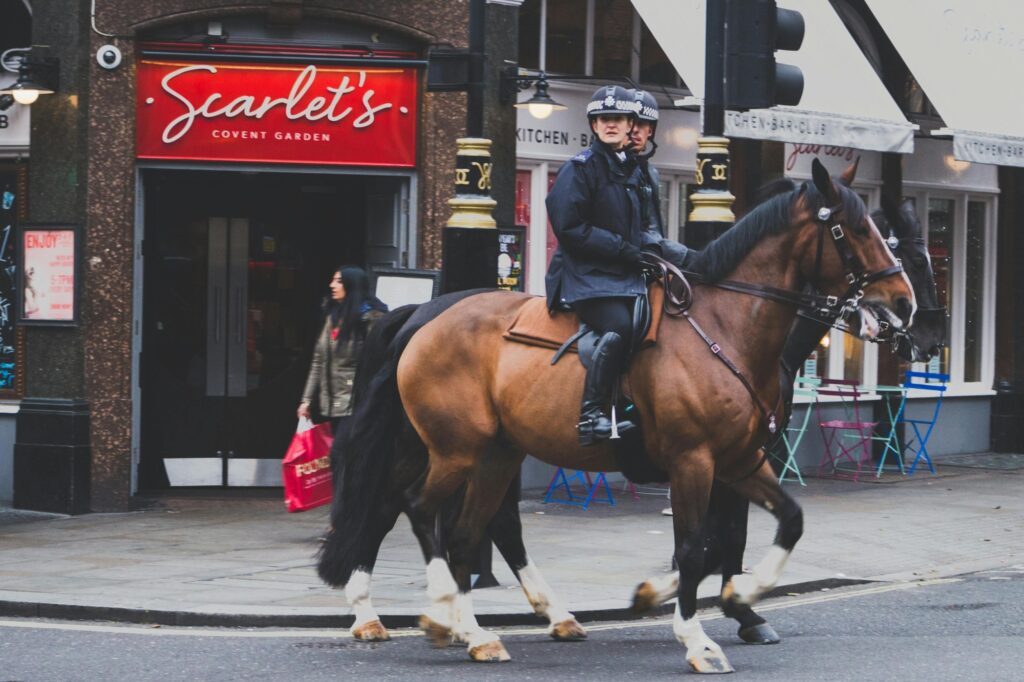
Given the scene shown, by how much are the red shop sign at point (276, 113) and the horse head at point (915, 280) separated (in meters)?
5.57

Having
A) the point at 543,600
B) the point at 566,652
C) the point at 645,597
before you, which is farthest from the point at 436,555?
the point at 645,597

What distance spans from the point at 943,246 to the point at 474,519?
1281 cm

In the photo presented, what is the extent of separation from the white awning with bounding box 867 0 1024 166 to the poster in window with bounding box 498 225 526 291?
4955 mm

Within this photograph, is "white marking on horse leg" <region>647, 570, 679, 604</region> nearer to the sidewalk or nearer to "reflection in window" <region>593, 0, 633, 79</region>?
the sidewalk

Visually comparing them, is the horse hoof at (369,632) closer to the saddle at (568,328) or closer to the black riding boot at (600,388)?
the black riding boot at (600,388)

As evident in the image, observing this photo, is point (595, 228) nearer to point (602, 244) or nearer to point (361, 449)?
point (602, 244)


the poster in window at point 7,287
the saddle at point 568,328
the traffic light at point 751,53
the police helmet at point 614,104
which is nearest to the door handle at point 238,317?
the poster in window at point 7,287

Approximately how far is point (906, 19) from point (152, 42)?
8.20 metres

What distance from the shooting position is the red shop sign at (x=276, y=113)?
46.5 ft

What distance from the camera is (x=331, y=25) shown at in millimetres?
14484

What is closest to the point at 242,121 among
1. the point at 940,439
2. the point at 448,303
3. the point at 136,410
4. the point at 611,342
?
the point at 136,410

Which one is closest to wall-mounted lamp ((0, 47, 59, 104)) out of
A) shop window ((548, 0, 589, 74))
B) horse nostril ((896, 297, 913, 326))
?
A: shop window ((548, 0, 589, 74))

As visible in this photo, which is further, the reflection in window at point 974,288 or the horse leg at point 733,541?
the reflection in window at point 974,288

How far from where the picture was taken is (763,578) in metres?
8.38
